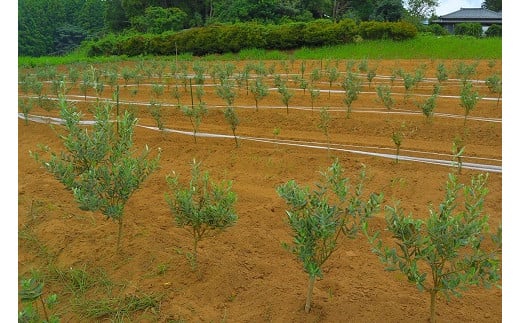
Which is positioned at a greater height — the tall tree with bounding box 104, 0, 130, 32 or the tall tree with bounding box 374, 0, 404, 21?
the tall tree with bounding box 104, 0, 130, 32

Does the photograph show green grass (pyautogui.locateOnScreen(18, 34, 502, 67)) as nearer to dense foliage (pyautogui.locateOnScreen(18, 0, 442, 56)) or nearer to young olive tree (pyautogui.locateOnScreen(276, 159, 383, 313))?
dense foliage (pyautogui.locateOnScreen(18, 0, 442, 56))

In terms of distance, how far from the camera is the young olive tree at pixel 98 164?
4332 millimetres

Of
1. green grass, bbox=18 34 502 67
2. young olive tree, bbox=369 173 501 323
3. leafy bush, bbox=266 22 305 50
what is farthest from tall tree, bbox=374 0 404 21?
young olive tree, bbox=369 173 501 323

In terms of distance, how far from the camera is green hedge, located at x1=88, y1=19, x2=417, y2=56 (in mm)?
26562

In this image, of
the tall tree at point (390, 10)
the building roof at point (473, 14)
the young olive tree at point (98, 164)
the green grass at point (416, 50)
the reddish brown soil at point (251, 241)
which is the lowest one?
the reddish brown soil at point (251, 241)

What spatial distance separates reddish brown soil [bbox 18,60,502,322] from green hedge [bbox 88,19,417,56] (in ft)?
59.0

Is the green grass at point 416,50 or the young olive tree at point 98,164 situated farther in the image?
the green grass at point 416,50

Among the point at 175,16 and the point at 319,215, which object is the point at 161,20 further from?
the point at 319,215

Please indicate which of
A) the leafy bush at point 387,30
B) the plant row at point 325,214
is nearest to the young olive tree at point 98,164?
the plant row at point 325,214

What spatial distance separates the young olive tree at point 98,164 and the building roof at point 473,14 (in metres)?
43.1

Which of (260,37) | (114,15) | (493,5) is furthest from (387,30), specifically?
(493,5)

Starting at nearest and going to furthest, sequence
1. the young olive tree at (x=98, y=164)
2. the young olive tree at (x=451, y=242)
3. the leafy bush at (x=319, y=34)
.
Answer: the young olive tree at (x=451, y=242) < the young olive tree at (x=98, y=164) < the leafy bush at (x=319, y=34)

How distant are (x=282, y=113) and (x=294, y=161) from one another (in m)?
3.86

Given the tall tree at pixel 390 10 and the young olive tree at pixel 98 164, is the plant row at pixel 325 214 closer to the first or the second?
the young olive tree at pixel 98 164
